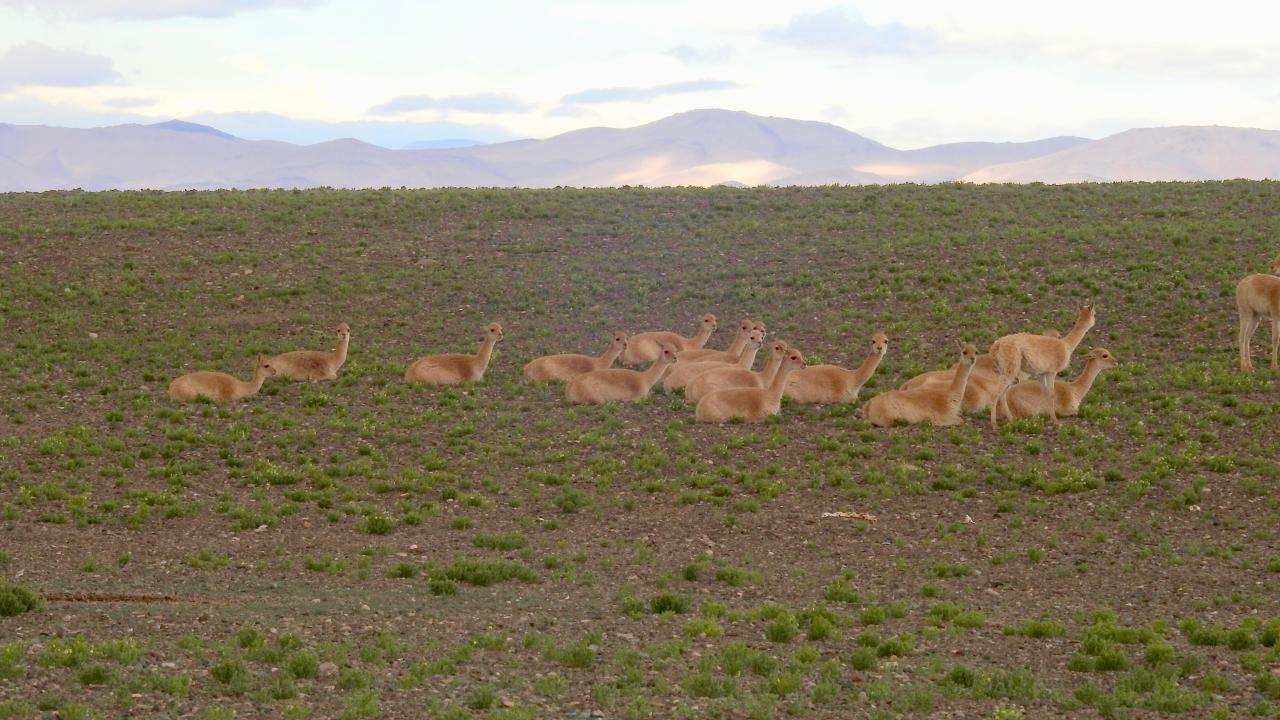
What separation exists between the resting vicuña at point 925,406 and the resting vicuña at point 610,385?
369 cm

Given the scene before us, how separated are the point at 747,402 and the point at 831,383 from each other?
1639 millimetres

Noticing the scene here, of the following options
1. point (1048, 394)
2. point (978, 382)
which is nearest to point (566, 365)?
point (978, 382)

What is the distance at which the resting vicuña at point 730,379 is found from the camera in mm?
20531

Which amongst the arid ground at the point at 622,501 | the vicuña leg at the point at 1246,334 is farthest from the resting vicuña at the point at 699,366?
the vicuña leg at the point at 1246,334

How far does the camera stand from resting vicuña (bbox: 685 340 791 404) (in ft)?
67.4

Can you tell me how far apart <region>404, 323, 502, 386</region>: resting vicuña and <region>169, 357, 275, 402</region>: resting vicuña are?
259 centimetres

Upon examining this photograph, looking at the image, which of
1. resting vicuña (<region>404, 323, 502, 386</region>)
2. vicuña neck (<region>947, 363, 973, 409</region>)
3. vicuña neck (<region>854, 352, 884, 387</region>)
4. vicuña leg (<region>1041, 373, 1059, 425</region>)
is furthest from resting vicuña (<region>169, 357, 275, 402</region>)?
vicuña leg (<region>1041, 373, 1059, 425</region>)

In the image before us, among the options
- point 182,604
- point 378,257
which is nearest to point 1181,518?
point 182,604

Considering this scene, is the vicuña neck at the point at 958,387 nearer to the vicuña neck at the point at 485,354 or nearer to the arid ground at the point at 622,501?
the arid ground at the point at 622,501

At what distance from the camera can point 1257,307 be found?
21562 mm

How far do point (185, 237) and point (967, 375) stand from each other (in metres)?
23.0

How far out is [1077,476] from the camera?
16.5 meters

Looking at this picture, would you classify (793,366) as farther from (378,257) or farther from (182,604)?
(378,257)

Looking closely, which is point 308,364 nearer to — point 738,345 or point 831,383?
point 738,345
